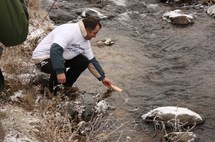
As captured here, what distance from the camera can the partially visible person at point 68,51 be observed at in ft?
14.3

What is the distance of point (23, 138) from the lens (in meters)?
3.31

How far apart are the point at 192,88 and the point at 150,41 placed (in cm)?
222

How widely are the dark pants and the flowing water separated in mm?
673

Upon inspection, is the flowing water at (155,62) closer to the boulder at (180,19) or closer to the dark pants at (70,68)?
the boulder at (180,19)

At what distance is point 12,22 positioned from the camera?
2.00 meters

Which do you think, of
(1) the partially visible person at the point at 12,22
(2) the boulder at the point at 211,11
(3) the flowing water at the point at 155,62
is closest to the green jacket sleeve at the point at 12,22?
(1) the partially visible person at the point at 12,22

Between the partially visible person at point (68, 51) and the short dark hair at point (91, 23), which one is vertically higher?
the short dark hair at point (91, 23)

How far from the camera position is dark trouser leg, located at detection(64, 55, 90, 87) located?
478cm

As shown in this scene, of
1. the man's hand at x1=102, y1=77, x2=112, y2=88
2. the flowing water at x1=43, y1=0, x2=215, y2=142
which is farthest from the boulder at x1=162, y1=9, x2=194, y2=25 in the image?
the man's hand at x1=102, y1=77, x2=112, y2=88

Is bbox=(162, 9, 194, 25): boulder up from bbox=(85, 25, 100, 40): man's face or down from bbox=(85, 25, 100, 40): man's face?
down

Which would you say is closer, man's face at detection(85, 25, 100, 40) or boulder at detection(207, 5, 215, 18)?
man's face at detection(85, 25, 100, 40)

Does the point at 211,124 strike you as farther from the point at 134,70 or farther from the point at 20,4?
the point at 20,4

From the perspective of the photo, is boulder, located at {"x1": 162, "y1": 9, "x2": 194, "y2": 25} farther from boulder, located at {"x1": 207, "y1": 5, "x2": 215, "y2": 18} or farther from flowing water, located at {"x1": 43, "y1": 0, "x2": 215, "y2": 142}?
boulder, located at {"x1": 207, "y1": 5, "x2": 215, "y2": 18}

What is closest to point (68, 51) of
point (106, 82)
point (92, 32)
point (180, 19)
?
point (92, 32)
